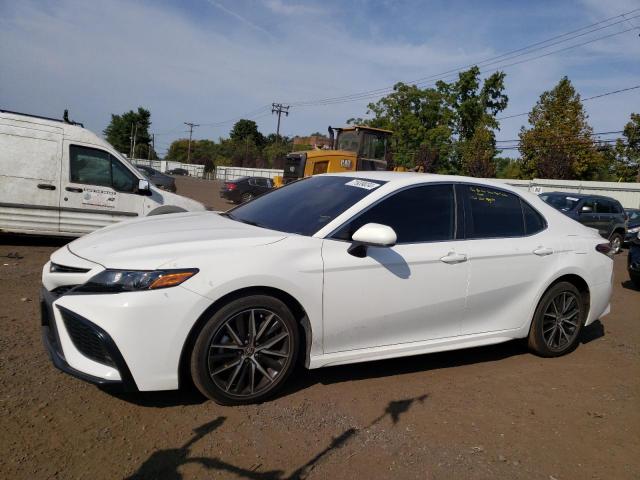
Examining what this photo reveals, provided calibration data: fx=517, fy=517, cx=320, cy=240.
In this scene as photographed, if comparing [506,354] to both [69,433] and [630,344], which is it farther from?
[69,433]

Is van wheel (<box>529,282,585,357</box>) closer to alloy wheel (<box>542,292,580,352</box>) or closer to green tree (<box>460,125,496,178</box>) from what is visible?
alloy wheel (<box>542,292,580,352</box>)

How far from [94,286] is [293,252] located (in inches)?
47.5

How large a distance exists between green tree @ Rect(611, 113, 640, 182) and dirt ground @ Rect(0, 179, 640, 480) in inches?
1676

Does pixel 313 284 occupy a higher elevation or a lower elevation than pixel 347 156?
lower

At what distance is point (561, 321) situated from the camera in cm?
477

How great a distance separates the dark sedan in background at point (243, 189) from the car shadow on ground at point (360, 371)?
21760 millimetres

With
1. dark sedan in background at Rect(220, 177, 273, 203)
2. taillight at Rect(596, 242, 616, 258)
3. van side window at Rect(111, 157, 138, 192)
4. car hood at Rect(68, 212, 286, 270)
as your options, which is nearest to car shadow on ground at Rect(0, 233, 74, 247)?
van side window at Rect(111, 157, 138, 192)

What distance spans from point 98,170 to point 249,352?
5.92m

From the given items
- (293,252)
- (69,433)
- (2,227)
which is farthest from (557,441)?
(2,227)

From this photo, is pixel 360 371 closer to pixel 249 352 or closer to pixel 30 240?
pixel 249 352

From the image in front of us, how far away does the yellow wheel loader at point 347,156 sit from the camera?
1576cm

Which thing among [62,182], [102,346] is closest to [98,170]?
[62,182]

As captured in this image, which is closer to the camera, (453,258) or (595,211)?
(453,258)

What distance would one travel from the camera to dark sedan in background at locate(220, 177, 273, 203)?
26109 mm
